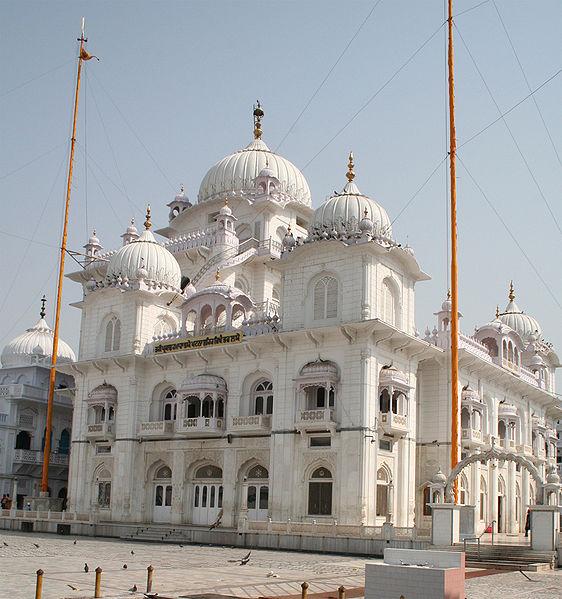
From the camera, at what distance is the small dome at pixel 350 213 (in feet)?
117

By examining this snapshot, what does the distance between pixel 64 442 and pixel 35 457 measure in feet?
9.75

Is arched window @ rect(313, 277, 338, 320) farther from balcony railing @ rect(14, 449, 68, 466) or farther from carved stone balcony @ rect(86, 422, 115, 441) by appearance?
balcony railing @ rect(14, 449, 68, 466)

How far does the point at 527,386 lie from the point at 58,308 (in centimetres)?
2489

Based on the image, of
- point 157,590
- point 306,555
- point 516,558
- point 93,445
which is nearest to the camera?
point 157,590

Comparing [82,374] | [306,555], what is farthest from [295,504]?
[82,374]

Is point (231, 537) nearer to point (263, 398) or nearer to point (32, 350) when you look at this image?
point (263, 398)

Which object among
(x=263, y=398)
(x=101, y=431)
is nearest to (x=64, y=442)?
(x=101, y=431)

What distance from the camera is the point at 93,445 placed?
4238cm

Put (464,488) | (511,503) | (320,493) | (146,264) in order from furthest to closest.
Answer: (511,503) → (146,264) → (464,488) → (320,493)

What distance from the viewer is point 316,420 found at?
33.9 meters

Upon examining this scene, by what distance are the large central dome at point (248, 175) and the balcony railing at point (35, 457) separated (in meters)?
17.7

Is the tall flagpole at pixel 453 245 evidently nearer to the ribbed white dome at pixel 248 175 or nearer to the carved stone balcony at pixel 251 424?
the carved stone balcony at pixel 251 424

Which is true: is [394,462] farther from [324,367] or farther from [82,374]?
[82,374]

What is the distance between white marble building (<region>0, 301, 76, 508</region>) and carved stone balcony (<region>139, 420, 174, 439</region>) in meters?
9.14
